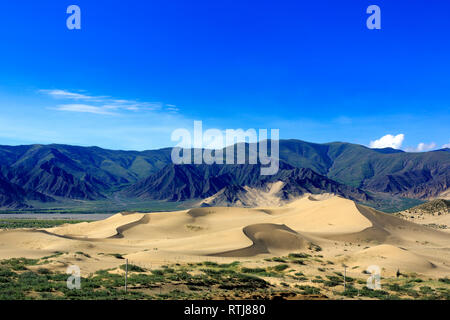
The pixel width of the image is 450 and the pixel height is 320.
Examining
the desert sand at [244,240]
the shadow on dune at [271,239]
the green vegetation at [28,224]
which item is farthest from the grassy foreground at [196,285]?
the green vegetation at [28,224]

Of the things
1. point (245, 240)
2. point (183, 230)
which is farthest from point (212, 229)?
point (245, 240)

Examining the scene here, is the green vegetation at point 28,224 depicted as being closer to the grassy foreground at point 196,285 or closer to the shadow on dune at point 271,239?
the shadow on dune at point 271,239

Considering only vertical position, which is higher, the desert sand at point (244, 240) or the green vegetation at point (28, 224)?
the desert sand at point (244, 240)

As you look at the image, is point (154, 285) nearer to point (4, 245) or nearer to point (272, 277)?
point (272, 277)

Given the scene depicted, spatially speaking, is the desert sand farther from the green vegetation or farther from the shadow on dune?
the green vegetation

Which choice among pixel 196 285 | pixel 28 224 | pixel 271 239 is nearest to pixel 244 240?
pixel 271 239

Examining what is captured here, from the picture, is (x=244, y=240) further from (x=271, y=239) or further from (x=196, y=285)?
(x=196, y=285)

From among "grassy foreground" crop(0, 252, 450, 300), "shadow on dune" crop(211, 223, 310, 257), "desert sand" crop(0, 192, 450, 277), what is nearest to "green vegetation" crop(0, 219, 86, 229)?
"desert sand" crop(0, 192, 450, 277)
